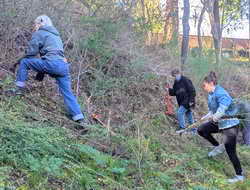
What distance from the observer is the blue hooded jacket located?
7012mm

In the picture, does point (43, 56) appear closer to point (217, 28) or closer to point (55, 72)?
point (55, 72)

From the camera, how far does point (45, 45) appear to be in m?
7.07

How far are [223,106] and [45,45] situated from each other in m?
3.36

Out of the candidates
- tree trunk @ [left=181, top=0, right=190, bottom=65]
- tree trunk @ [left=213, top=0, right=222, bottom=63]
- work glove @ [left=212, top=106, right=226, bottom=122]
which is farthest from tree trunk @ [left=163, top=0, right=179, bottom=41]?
work glove @ [left=212, top=106, right=226, bottom=122]

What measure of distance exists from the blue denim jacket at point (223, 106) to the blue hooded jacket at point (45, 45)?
9.65 ft

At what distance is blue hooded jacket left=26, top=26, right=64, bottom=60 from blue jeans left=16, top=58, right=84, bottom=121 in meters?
0.11

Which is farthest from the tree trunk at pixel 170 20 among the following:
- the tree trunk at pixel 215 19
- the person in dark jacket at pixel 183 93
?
the tree trunk at pixel 215 19

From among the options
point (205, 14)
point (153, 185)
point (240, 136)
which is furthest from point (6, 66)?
point (205, 14)

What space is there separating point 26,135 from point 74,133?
138 cm

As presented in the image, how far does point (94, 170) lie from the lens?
5.91m

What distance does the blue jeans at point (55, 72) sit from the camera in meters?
7.03

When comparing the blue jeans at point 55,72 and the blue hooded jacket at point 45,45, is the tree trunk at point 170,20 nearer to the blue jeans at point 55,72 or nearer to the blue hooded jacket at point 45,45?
the blue jeans at point 55,72

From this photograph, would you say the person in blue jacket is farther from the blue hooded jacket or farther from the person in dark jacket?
the person in dark jacket

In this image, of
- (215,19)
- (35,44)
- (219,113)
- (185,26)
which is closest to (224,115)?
(219,113)
